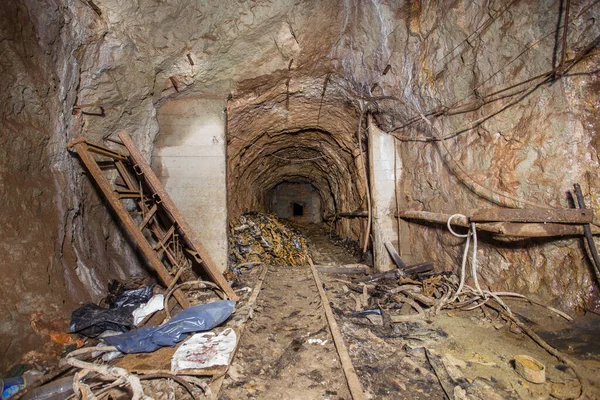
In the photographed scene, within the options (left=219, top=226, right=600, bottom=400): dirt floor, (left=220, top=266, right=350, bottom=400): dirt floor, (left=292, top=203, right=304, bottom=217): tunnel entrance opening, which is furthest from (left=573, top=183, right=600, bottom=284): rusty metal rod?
(left=292, top=203, right=304, bottom=217): tunnel entrance opening

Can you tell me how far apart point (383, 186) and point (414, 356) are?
13.5 ft

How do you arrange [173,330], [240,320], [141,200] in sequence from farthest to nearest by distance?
[141,200], [240,320], [173,330]

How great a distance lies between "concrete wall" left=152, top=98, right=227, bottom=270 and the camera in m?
5.93

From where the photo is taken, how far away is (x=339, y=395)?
264cm

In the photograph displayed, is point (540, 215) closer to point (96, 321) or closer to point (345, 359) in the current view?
point (345, 359)

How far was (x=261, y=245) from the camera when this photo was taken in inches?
319

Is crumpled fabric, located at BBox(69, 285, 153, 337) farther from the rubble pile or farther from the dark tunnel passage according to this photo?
the dark tunnel passage

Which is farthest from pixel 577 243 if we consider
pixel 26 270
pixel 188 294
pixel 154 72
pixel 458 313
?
pixel 154 72

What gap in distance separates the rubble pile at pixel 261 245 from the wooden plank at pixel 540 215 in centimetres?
529

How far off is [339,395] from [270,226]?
6.87 m

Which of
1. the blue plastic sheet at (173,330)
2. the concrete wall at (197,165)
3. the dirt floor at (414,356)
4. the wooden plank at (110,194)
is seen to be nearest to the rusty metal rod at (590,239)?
the dirt floor at (414,356)

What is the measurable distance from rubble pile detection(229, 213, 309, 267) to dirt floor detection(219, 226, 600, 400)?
3233 millimetres

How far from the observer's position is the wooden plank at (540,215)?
2.80 metres

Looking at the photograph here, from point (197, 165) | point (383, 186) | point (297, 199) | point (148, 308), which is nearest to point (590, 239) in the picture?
point (383, 186)
